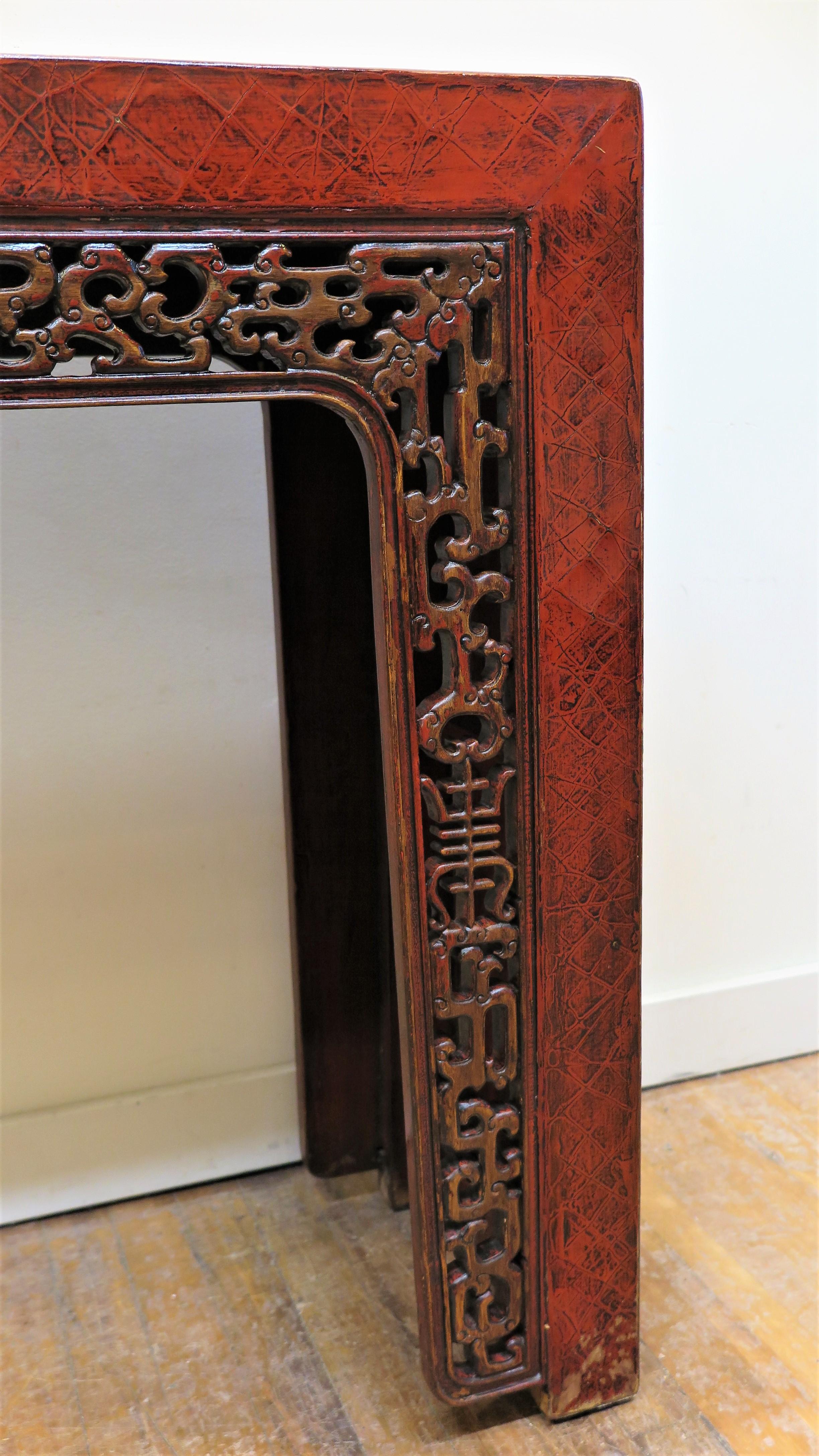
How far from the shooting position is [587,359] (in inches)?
44.5

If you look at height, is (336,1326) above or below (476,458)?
below

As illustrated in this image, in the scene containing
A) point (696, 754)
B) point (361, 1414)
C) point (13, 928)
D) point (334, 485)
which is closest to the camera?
point (361, 1414)

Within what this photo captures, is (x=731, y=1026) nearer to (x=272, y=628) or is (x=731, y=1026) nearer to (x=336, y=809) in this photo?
(x=336, y=809)

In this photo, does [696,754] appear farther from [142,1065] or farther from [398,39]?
[398,39]

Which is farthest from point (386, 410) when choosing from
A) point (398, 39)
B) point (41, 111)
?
point (398, 39)

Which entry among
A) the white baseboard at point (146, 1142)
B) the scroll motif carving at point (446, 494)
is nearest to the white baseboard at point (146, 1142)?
the white baseboard at point (146, 1142)

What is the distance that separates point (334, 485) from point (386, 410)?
0.48m

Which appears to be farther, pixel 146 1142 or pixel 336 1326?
pixel 146 1142

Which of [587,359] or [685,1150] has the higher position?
[587,359]

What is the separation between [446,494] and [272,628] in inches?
26.2

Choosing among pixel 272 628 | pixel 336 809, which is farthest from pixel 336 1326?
pixel 272 628

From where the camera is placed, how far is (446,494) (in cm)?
111

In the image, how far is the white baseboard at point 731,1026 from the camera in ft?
6.76

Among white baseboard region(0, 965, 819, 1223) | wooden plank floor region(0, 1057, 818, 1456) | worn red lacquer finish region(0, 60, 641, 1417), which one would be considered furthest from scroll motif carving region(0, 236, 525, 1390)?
white baseboard region(0, 965, 819, 1223)
